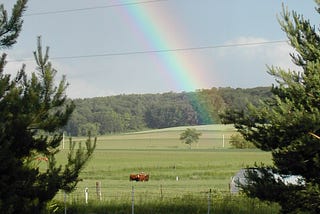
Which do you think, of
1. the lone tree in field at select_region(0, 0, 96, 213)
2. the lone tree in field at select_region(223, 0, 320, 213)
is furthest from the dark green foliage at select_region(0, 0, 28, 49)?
the lone tree in field at select_region(223, 0, 320, 213)

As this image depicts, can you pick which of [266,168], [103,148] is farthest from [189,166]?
[266,168]

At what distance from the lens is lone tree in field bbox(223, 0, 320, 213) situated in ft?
36.6

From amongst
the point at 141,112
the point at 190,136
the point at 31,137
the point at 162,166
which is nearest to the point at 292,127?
the point at 31,137

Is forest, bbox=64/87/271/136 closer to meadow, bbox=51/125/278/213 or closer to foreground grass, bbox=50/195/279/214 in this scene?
meadow, bbox=51/125/278/213

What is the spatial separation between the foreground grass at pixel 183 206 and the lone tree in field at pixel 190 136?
A: 91.8 metres

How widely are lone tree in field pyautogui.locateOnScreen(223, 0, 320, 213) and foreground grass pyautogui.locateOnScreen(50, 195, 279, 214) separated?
7.34 meters

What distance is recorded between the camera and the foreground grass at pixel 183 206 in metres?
20.0

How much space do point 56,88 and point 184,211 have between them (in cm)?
1019

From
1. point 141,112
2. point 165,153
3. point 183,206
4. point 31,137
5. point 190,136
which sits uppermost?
point 141,112

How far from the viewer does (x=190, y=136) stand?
376 ft

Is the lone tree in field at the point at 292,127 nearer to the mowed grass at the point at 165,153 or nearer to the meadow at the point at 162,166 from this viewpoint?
the meadow at the point at 162,166

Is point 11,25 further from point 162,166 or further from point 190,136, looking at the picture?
point 190,136

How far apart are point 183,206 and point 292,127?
10.2 metres

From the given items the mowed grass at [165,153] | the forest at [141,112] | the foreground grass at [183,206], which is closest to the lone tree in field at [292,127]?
the foreground grass at [183,206]
